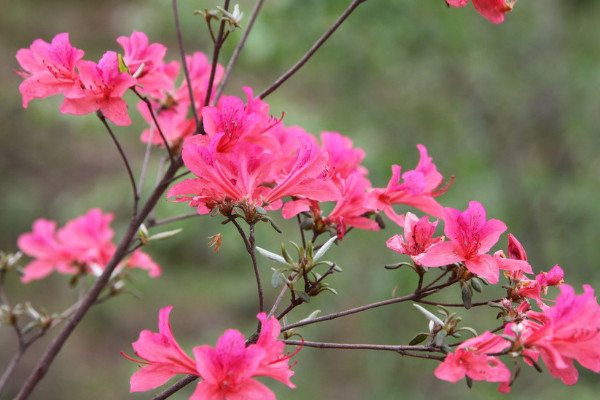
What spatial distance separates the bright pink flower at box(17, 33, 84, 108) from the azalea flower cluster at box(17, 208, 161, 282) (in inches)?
24.8

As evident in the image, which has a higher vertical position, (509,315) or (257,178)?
(257,178)

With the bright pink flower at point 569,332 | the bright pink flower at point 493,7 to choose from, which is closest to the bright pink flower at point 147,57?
the bright pink flower at point 493,7

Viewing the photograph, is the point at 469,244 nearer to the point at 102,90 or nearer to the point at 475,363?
the point at 475,363

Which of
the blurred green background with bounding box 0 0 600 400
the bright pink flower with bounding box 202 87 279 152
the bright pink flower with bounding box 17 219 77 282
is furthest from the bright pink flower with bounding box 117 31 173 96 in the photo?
the blurred green background with bounding box 0 0 600 400

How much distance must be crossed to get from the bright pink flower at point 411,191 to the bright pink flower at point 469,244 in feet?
0.41

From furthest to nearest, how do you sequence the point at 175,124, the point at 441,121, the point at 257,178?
the point at 441,121
the point at 175,124
the point at 257,178

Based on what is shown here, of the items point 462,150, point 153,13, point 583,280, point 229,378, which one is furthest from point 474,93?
point 229,378

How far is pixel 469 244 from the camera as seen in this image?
1.11 meters

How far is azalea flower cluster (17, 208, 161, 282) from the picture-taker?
71.4 inches

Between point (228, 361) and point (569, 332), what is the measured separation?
53 centimetres

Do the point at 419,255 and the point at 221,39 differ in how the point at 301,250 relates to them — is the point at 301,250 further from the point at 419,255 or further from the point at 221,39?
the point at 221,39

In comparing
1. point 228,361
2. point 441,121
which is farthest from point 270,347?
point 441,121

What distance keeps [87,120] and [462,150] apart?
7.14ft

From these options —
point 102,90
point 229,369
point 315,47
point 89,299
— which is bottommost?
point 89,299
